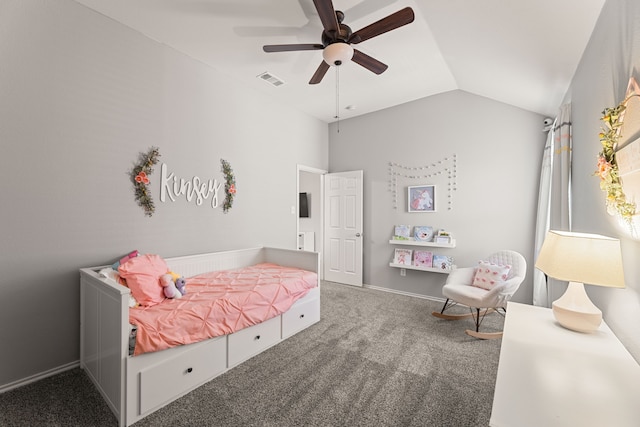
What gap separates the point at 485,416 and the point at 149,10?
378 cm

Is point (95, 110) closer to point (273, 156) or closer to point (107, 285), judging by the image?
point (107, 285)

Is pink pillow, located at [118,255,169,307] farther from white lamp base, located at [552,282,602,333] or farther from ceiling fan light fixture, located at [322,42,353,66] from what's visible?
white lamp base, located at [552,282,602,333]

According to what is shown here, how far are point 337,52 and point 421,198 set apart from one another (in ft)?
8.74

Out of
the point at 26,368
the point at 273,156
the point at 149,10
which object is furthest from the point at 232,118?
the point at 26,368

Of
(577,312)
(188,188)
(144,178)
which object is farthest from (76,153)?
(577,312)

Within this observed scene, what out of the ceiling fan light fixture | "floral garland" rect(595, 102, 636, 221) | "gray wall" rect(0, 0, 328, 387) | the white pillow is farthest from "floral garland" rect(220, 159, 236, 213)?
"floral garland" rect(595, 102, 636, 221)

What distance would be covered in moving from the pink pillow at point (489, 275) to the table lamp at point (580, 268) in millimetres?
1620

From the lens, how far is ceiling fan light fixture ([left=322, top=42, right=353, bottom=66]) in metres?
2.05

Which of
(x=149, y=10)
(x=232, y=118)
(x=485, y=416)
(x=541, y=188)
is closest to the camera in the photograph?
(x=485, y=416)

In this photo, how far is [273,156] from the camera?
160 inches

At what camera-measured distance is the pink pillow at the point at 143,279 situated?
2117 millimetres

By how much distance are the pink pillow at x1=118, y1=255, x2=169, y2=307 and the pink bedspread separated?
0.08 m

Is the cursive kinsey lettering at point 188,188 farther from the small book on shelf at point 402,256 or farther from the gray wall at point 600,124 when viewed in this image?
the gray wall at point 600,124

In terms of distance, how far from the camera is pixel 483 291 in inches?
117
